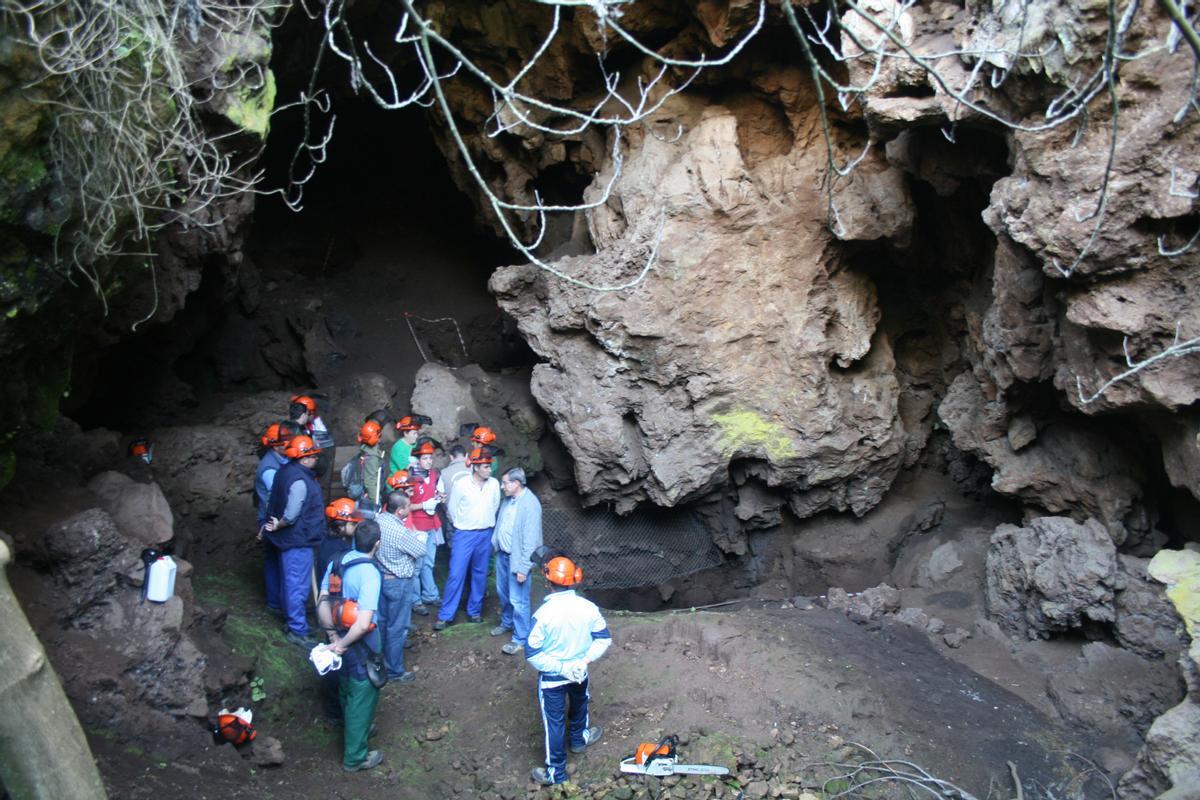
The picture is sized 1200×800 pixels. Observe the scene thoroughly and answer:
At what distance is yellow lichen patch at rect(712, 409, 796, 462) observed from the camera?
9.27m

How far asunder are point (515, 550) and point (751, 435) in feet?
9.85

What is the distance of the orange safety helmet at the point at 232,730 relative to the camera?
19.3ft

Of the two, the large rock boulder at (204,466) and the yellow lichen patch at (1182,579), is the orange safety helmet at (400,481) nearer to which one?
the large rock boulder at (204,466)

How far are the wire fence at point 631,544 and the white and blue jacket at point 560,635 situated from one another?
3.99 metres

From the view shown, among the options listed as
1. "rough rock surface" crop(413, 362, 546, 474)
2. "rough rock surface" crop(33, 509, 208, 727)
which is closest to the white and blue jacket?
"rough rock surface" crop(33, 509, 208, 727)

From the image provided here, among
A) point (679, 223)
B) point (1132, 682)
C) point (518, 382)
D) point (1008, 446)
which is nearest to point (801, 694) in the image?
point (1132, 682)

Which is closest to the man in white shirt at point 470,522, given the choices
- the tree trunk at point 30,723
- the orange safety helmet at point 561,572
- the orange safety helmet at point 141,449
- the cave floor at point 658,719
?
the cave floor at point 658,719

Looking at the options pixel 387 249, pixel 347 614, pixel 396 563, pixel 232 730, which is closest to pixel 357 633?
pixel 347 614

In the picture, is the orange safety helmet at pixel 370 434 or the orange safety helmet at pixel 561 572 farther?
the orange safety helmet at pixel 370 434

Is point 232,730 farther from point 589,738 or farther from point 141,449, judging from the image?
point 141,449

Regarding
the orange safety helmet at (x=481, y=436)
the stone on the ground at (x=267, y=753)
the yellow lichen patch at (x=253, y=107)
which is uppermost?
the yellow lichen patch at (x=253, y=107)

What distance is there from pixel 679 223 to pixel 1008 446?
3563 millimetres

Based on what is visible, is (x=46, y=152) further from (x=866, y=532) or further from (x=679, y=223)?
(x=866, y=532)

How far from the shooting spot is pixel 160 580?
620cm
